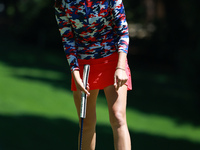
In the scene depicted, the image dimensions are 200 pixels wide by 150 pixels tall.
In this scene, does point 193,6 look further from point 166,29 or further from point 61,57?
point 61,57

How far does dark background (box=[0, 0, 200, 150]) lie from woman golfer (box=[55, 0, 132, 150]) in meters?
2.40

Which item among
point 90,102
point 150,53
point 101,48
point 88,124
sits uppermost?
point 101,48

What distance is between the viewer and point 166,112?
36.5 ft

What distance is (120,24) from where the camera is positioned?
3.60 meters

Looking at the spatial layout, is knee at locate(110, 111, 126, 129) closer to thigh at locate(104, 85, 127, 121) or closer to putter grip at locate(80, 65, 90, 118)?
thigh at locate(104, 85, 127, 121)

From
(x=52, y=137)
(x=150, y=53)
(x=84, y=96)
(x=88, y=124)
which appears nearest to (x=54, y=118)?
(x=52, y=137)

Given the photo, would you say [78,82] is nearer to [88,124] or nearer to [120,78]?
[120,78]

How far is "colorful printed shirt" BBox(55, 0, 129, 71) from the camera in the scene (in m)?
3.55

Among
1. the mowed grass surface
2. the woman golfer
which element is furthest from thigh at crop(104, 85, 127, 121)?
the mowed grass surface

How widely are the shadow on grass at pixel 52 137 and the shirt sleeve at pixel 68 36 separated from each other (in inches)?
92.5

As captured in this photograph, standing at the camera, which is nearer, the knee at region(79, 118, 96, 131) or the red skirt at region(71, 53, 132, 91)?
the red skirt at region(71, 53, 132, 91)

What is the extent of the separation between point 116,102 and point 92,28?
24.8 inches

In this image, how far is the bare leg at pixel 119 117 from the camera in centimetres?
352

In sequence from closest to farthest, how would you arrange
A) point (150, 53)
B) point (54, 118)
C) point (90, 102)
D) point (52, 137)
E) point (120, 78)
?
1. point (120, 78)
2. point (90, 102)
3. point (52, 137)
4. point (54, 118)
5. point (150, 53)
